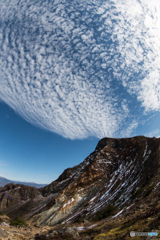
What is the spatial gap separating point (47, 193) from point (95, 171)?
74.5m

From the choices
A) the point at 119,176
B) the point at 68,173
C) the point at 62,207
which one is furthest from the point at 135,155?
the point at 68,173

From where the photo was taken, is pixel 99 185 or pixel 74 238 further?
pixel 99 185

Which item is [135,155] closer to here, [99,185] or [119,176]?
[119,176]

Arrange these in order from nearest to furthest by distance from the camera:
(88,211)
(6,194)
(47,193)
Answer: (88,211) < (47,193) < (6,194)

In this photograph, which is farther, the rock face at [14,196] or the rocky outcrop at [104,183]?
the rock face at [14,196]

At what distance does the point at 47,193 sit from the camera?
390 ft

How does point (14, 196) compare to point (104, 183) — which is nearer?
point (104, 183)

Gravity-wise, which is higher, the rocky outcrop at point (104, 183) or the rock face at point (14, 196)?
the rocky outcrop at point (104, 183)

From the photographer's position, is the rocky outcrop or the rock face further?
Answer: the rock face

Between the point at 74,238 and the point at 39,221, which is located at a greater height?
the point at 74,238

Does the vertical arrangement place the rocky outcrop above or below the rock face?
above

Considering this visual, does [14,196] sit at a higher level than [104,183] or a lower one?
lower

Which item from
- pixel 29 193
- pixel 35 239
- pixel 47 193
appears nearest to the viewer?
pixel 35 239

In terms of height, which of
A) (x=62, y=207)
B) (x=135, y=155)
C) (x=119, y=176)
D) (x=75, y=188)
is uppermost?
(x=135, y=155)
